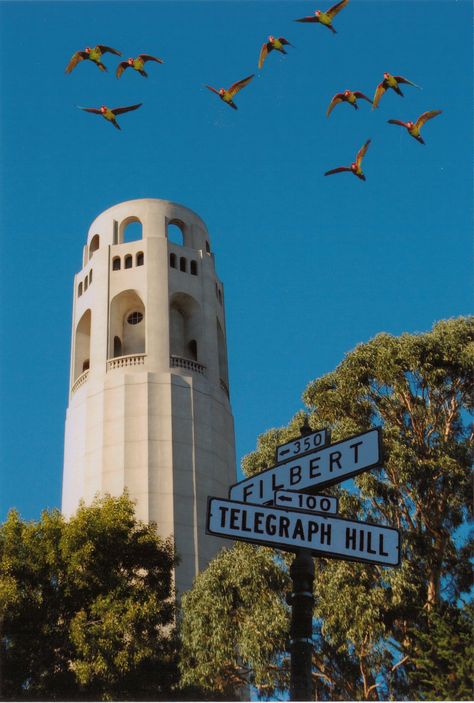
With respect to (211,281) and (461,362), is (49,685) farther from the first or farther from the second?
(211,281)

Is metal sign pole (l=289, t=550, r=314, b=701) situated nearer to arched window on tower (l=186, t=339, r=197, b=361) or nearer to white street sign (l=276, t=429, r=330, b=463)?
white street sign (l=276, t=429, r=330, b=463)

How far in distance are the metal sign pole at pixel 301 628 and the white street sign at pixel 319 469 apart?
0.77 metres

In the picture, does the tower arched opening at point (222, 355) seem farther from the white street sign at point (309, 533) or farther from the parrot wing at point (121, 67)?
the white street sign at point (309, 533)

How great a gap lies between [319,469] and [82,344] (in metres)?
49.0

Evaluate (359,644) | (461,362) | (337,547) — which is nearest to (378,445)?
(337,547)

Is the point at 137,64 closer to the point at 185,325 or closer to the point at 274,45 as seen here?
the point at 274,45

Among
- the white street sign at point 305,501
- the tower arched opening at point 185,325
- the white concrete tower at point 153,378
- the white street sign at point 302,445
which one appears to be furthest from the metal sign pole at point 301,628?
the tower arched opening at point 185,325

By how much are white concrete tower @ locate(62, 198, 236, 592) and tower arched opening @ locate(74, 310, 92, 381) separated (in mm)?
59

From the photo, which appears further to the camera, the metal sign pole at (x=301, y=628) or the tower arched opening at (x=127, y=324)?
the tower arched opening at (x=127, y=324)

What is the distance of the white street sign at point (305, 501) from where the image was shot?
9695 mm

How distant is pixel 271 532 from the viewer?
9375 mm

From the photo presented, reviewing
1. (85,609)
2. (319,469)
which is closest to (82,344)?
(85,609)

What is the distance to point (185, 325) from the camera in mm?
57469

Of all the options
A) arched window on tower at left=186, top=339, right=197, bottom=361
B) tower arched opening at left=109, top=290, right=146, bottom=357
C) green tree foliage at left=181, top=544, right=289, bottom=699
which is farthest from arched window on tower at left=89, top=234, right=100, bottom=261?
green tree foliage at left=181, top=544, right=289, bottom=699
